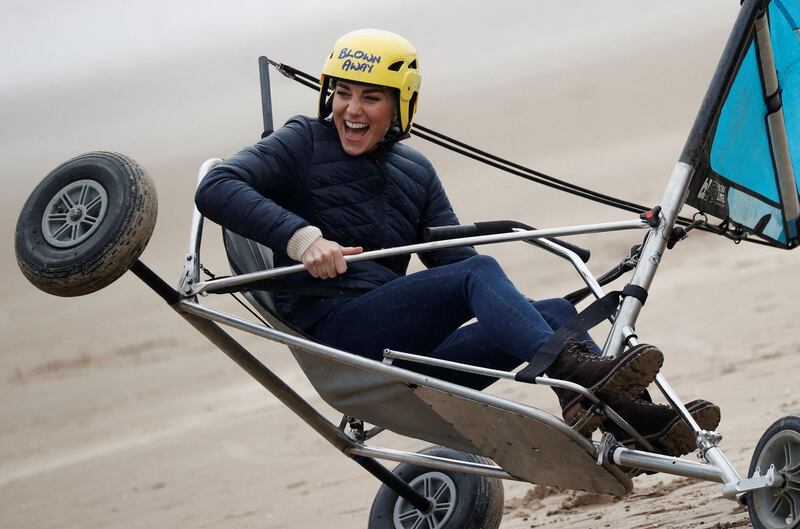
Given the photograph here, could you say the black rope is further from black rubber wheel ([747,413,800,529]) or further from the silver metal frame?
black rubber wheel ([747,413,800,529])

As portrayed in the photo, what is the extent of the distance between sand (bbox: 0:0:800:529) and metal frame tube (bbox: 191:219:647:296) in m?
1.35

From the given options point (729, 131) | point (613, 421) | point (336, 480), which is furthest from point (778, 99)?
point (336, 480)

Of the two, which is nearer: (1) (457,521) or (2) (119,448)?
(1) (457,521)

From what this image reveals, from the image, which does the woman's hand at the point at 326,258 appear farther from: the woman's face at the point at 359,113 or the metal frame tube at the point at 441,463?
the metal frame tube at the point at 441,463

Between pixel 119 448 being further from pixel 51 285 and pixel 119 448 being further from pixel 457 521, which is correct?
pixel 51 285

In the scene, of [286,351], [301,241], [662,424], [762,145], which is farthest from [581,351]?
[286,351]

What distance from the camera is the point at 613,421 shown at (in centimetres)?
375

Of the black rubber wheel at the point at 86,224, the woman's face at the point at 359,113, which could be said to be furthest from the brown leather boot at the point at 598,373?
the black rubber wheel at the point at 86,224

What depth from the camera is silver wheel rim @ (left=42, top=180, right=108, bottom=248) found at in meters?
4.23

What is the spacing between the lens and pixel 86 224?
427 cm

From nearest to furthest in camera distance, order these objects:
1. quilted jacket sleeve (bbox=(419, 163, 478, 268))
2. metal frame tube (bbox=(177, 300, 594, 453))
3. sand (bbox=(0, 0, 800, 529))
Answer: metal frame tube (bbox=(177, 300, 594, 453)) < quilted jacket sleeve (bbox=(419, 163, 478, 268)) < sand (bbox=(0, 0, 800, 529))

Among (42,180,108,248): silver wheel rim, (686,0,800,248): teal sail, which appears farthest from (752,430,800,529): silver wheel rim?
(42,180,108,248): silver wheel rim

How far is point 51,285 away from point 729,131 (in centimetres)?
215

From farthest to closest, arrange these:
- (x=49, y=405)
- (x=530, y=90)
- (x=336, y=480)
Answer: (x=530, y=90) → (x=49, y=405) → (x=336, y=480)
